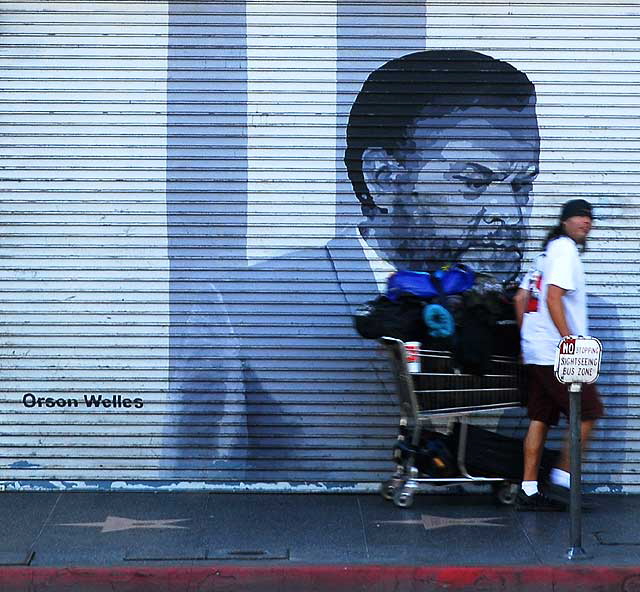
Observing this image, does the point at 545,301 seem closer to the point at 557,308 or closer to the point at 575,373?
the point at 557,308

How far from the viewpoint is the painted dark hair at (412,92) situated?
827 cm

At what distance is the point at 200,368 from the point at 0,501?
1.72 metres

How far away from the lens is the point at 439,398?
25.0ft

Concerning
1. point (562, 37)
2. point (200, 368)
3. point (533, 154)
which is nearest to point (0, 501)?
point (200, 368)

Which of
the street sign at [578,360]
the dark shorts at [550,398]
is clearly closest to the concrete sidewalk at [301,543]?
the dark shorts at [550,398]

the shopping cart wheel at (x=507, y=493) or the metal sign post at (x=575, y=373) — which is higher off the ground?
the metal sign post at (x=575, y=373)

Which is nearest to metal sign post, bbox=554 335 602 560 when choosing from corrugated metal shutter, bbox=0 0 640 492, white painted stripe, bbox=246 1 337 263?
corrugated metal shutter, bbox=0 0 640 492

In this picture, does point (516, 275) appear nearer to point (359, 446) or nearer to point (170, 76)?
point (359, 446)

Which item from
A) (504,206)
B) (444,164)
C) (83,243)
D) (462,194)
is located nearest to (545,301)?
(504,206)

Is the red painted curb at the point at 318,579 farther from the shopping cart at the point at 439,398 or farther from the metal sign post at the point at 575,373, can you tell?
the shopping cart at the point at 439,398

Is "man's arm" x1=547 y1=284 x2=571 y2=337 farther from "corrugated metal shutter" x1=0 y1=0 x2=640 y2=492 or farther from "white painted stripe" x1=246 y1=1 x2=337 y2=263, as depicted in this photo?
"white painted stripe" x1=246 y1=1 x2=337 y2=263

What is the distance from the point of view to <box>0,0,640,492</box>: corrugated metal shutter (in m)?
8.21

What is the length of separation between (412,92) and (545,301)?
6.38ft

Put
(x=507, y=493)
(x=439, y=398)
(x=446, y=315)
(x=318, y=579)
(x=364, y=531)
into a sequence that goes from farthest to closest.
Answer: (x=507, y=493)
(x=439, y=398)
(x=446, y=315)
(x=364, y=531)
(x=318, y=579)
